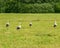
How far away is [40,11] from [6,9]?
31.1 ft

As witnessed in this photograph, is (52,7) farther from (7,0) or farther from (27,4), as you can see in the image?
(7,0)

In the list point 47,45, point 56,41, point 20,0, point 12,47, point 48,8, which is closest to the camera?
point 12,47

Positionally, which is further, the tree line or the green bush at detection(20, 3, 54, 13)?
the tree line

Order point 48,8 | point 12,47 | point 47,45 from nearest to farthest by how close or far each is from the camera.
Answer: point 12,47
point 47,45
point 48,8

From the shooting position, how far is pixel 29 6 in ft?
231

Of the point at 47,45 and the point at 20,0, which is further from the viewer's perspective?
the point at 20,0

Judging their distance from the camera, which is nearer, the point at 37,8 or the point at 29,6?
the point at 37,8

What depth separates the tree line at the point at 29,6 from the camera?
228 feet

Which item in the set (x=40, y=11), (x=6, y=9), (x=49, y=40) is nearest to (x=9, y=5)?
(x=6, y=9)

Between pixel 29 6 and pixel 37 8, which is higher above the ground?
pixel 29 6

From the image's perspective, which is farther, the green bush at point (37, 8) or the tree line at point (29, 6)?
the tree line at point (29, 6)

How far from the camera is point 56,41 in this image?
57.9 feet

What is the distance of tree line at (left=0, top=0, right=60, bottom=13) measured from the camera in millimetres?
69375

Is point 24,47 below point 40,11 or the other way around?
the other way around
